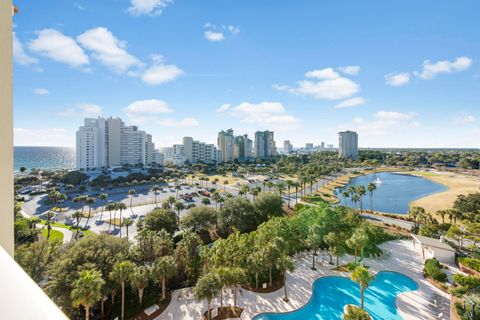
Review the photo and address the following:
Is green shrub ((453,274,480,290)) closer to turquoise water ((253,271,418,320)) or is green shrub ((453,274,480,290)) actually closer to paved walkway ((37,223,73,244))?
turquoise water ((253,271,418,320))

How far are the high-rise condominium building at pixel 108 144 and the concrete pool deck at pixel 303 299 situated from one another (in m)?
79.9

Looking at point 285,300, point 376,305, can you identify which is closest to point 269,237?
point 285,300

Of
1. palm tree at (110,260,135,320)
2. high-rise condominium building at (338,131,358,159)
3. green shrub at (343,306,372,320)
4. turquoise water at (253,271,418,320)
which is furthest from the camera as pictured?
high-rise condominium building at (338,131,358,159)

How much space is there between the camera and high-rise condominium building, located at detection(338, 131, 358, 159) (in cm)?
13588

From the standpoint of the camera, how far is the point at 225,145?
113 meters

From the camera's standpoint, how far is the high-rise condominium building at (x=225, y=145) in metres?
112

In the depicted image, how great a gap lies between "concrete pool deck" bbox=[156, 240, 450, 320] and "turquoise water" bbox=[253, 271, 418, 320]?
385mm

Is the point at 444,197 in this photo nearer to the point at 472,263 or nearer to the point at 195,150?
the point at 472,263

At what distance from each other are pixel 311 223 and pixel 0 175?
22.8m

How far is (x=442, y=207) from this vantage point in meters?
41.6

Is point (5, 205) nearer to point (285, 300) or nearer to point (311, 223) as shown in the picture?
point (285, 300)

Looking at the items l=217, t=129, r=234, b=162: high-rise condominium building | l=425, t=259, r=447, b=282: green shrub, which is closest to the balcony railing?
l=425, t=259, r=447, b=282: green shrub

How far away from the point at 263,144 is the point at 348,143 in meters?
50.5

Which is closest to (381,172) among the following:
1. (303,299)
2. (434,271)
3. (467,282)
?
(434,271)
